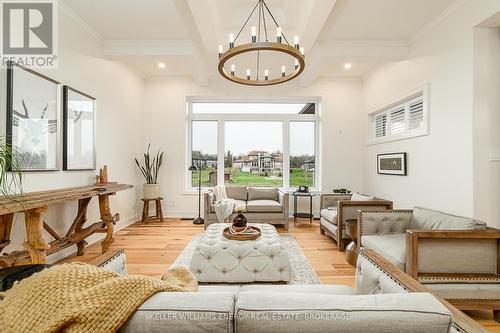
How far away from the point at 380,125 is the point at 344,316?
16.3ft

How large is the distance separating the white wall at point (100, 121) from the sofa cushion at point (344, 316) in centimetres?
295

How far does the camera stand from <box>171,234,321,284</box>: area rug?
8.43 ft

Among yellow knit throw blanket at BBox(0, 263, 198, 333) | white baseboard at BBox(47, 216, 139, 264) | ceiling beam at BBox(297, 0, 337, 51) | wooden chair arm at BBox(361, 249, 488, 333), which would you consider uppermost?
ceiling beam at BBox(297, 0, 337, 51)

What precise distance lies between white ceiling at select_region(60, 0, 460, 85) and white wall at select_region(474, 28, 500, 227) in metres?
0.73

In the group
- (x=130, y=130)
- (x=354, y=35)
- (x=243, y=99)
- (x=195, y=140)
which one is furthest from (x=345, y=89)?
(x=130, y=130)

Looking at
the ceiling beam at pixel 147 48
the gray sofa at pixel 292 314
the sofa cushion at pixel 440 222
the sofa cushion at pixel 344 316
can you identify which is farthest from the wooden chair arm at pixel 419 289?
the ceiling beam at pixel 147 48

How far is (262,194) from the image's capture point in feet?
16.4

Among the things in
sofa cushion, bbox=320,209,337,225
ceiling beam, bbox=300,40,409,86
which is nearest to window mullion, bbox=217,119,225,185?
sofa cushion, bbox=320,209,337,225

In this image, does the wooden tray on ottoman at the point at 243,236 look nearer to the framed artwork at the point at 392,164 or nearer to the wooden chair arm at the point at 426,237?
the wooden chair arm at the point at 426,237

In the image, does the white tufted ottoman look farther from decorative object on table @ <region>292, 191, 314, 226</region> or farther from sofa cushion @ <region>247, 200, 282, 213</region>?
decorative object on table @ <region>292, 191, 314, 226</region>

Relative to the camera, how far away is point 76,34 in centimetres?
336

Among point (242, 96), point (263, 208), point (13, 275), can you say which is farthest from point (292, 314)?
point (242, 96)

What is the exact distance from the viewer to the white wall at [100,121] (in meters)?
3.02

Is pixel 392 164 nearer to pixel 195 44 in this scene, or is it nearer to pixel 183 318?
pixel 195 44
